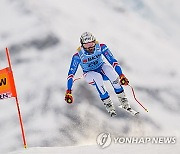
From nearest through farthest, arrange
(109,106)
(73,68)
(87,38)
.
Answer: (87,38), (109,106), (73,68)

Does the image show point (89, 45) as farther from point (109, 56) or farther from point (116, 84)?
point (116, 84)

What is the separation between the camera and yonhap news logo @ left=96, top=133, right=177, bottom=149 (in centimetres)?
1079

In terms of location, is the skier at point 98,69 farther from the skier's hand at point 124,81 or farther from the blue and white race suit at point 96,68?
the skier's hand at point 124,81

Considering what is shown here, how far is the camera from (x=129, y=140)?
11.4 meters

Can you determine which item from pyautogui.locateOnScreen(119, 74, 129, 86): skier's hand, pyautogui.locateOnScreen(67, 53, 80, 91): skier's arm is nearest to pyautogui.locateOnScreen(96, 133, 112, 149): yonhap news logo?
pyautogui.locateOnScreen(119, 74, 129, 86): skier's hand

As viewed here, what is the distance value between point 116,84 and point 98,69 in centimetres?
64

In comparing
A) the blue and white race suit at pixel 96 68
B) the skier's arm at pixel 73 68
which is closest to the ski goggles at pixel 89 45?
the blue and white race suit at pixel 96 68

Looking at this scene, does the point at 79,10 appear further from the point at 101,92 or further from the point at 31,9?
the point at 101,92

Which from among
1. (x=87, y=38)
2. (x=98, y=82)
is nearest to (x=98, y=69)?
(x=98, y=82)

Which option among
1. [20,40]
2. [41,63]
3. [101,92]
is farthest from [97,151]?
[20,40]

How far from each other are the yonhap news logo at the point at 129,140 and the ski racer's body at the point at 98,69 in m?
0.70

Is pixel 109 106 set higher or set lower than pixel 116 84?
lower

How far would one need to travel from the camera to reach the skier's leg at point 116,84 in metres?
11.8

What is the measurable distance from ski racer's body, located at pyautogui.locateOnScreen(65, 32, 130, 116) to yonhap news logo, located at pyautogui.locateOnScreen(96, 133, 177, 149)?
696 mm
